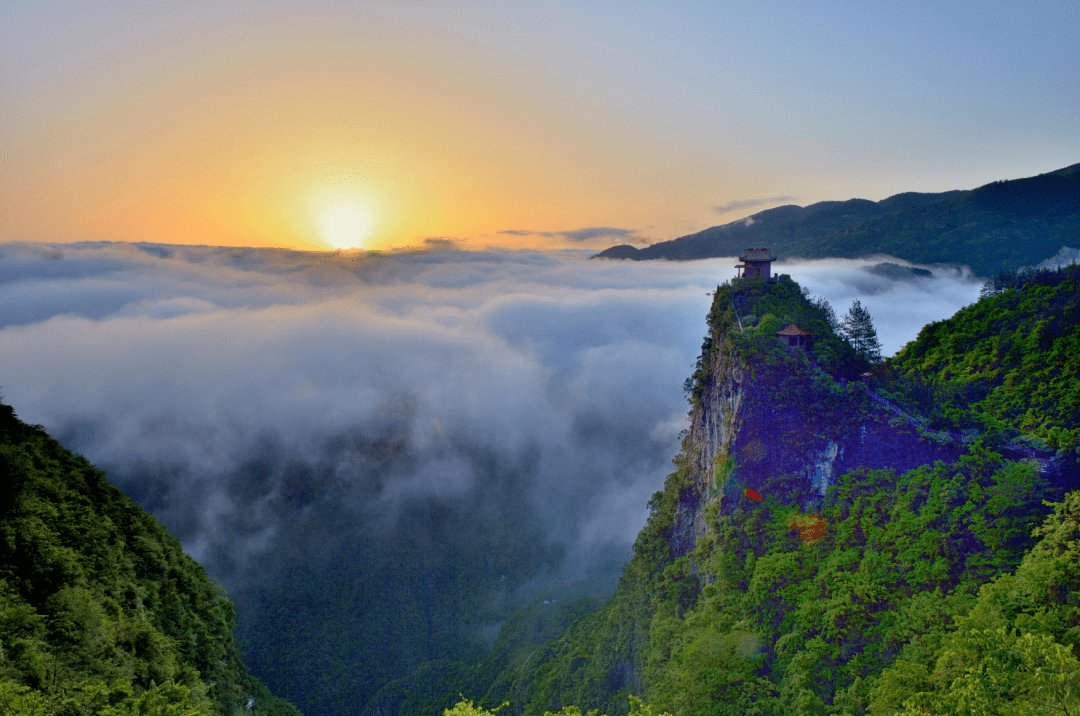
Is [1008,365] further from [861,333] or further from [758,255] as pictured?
[758,255]

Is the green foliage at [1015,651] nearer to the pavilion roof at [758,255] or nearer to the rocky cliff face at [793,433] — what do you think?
the rocky cliff face at [793,433]

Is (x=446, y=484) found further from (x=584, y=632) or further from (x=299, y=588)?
(x=584, y=632)

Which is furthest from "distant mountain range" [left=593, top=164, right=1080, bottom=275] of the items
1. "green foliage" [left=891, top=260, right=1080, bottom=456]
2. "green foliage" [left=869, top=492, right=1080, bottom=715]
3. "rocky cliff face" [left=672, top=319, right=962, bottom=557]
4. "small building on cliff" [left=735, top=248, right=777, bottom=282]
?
"green foliage" [left=869, top=492, right=1080, bottom=715]

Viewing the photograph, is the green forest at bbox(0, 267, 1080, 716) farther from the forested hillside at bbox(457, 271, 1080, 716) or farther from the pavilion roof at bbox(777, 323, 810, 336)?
Answer: the pavilion roof at bbox(777, 323, 810, 336)

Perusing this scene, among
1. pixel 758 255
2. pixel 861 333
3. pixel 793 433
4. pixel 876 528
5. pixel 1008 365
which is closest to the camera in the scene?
pixel 876 528

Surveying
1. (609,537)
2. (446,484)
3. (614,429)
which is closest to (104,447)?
(446,484)

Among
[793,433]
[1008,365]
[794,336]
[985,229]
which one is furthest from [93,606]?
[985,229]
